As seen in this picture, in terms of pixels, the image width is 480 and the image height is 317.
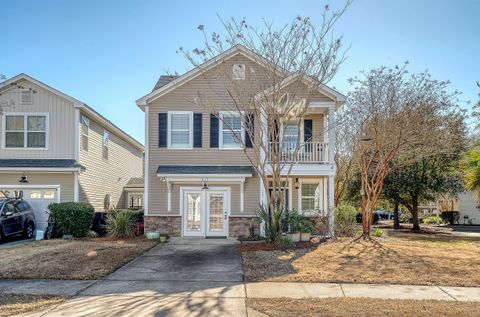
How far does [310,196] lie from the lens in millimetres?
18625

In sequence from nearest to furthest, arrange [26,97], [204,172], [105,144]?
[204,172], [26,97], [105,144]

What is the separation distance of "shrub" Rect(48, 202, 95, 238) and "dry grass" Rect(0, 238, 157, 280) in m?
1.43

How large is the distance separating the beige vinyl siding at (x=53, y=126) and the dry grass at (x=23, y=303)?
36.5ft

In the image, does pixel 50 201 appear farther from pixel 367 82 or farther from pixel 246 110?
pixel 367 82

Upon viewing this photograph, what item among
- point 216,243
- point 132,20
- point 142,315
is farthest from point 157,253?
point 132,20

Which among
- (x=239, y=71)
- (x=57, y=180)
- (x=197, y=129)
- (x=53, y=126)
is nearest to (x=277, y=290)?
(x=197, y=129)

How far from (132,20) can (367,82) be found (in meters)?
9.87

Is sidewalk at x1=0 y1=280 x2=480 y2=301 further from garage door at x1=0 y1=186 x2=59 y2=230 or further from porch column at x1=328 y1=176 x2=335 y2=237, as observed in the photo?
garage door at x1=0 y1=186 x2=59 y2=230

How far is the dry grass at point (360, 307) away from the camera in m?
6.60

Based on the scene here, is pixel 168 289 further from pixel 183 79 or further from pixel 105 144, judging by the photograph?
pixel 105 144

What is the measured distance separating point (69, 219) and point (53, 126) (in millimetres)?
4353

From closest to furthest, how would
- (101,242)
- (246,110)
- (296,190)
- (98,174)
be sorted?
(101,242)
(246,110)
(296,190)
(98,174)

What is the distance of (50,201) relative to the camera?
18047mm

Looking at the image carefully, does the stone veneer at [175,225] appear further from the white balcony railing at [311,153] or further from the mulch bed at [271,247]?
the mulch bed at [271,247]
